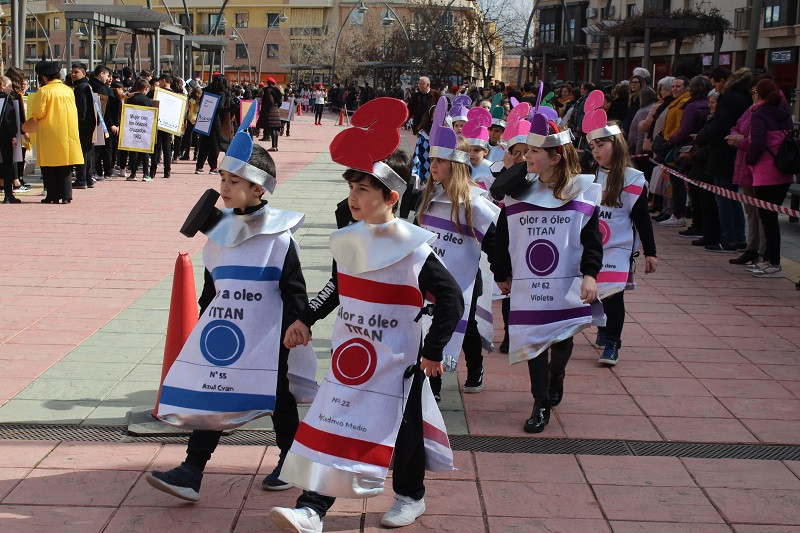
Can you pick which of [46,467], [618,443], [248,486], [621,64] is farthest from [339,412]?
[621,64]


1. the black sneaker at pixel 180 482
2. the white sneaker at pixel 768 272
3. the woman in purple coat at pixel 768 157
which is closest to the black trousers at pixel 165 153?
the woman in purple coat at pixel 768 157

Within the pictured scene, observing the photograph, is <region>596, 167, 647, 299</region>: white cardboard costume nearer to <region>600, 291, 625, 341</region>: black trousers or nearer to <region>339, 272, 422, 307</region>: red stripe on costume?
<region>600, 291, 625, 341</region>: black trousers

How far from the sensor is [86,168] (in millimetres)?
16156

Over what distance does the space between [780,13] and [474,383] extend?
38014mm

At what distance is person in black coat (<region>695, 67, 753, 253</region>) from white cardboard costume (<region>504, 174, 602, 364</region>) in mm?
6474

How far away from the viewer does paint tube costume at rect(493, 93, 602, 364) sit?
5.23 m

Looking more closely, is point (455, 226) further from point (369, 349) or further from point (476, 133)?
point (369, 349)

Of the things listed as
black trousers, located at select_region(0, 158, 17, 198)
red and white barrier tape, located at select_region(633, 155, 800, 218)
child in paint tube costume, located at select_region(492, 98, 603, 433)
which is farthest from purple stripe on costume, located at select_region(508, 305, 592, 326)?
black trousers, located at select_region(0, 158, 17, 198)

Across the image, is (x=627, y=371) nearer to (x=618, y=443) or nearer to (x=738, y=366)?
(x=738, y=366)

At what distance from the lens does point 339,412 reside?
151 inches

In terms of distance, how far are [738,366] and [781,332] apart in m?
1.23

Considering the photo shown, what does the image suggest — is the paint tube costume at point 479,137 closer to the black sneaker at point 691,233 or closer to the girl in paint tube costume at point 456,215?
the girl in paint tube costume at point 456,215

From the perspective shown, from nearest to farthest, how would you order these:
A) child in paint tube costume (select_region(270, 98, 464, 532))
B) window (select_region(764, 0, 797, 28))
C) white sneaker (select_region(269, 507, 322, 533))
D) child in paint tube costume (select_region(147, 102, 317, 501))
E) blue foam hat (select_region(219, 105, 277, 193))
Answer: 1. white sneaker (select_region(269, 507, 322, 533))
2. child in paint tube costume (select_region(270, 98, 464, 532))
3. child in paint tube costume (select_region(147, 102, 317, 501))
4. blue foam hat (select_region(219, 105, 277, 193))
5. window (select_region(764, 0, 797, 28))

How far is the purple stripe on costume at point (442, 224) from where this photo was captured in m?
5.73
